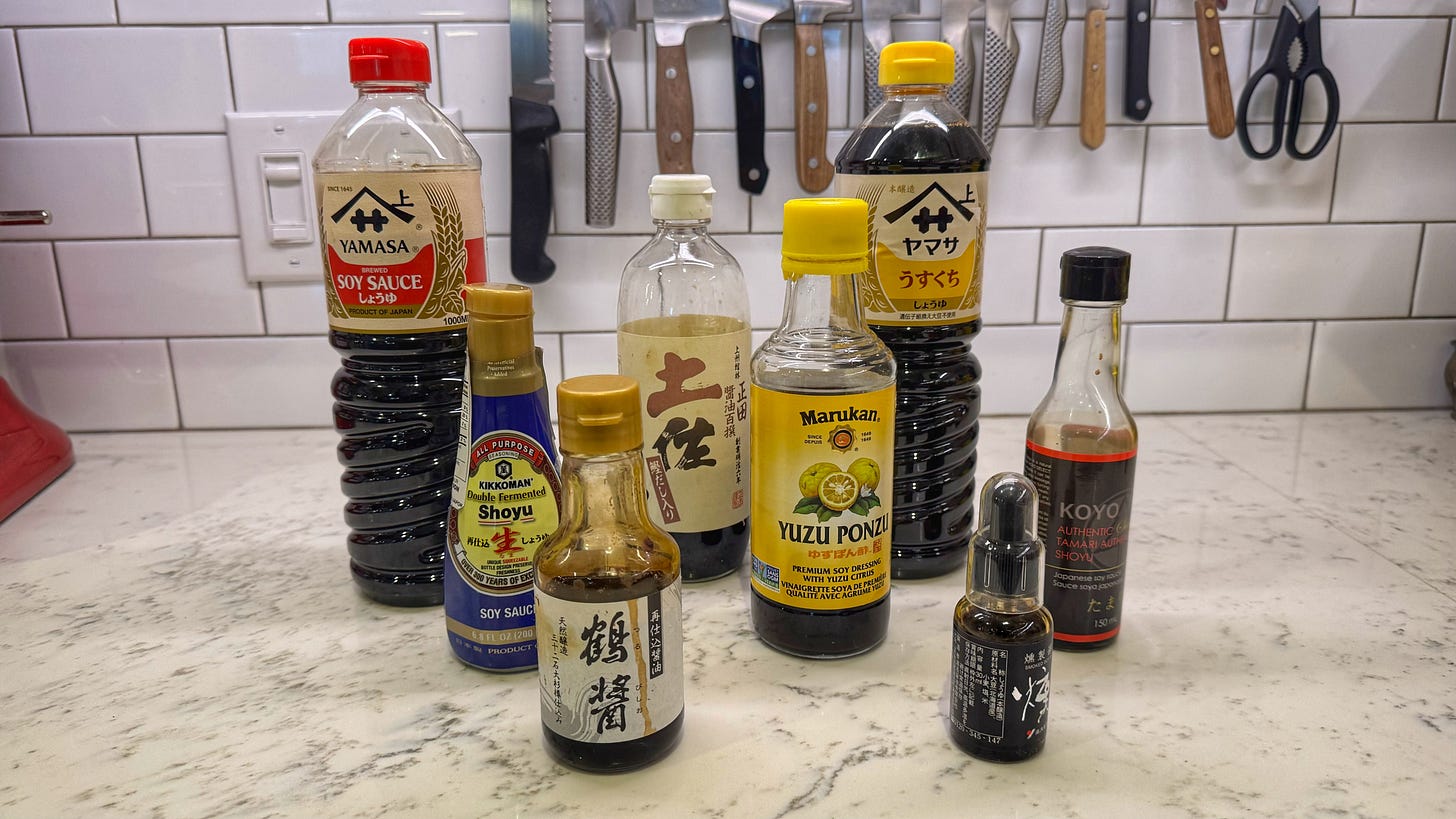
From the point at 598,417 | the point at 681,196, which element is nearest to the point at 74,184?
the point at 681,196

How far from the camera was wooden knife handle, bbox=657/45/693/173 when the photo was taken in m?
0.96

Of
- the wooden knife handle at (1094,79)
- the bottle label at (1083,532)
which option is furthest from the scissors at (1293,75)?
the bottle label at (1083,532)

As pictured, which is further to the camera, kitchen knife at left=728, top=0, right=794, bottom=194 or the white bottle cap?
kitchen knife at left=728, top=0, right=794, bottom=194

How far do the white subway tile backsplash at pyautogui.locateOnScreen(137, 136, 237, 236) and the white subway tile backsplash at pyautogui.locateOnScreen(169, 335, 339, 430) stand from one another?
122mm

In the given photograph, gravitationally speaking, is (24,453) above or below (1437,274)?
below

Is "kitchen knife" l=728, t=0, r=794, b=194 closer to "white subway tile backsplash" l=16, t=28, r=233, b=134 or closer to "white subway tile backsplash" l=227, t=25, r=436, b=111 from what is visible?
"white subway tile backsplash" l=227, t=25, r=436, b=111

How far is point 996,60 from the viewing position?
96 centimetres

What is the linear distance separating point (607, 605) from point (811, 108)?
647 millimetres

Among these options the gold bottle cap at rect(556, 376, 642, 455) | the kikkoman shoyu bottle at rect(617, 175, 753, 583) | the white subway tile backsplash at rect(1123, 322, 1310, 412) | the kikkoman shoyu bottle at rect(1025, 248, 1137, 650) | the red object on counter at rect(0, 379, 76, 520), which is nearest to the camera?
the gold bottle cap at rect(556, 376, 642, 455)

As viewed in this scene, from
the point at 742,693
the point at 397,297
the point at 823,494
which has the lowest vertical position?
the point at 742,693

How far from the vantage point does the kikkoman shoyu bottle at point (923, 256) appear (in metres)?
0.64

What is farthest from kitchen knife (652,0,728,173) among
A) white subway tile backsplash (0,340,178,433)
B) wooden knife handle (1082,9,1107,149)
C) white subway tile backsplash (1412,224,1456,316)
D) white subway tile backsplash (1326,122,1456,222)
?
white subway tile backsplash (1412,224,1456,316)

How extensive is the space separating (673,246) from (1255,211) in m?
A: 0.69

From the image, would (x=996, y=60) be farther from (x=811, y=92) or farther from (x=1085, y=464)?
(x=1085, y=464)
